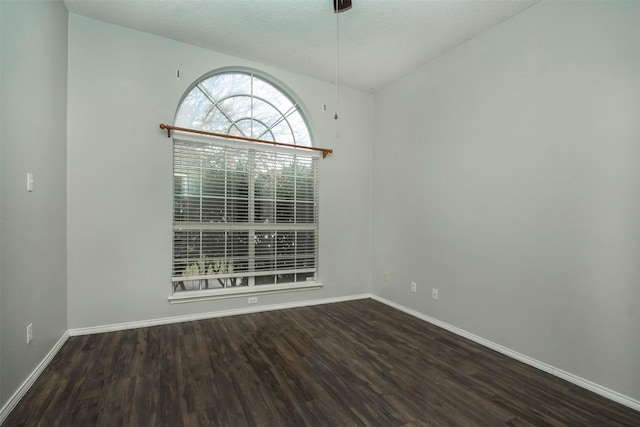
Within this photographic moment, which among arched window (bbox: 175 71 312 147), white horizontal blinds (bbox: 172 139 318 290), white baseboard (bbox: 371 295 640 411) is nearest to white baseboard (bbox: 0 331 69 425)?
white horizontal blinds (bbox: 172 139 318 290)

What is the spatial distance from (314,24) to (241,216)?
2.13 meters

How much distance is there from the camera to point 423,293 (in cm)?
336

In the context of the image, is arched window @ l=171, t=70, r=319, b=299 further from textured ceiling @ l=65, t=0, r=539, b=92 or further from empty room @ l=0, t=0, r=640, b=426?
textured ceiling @ l=65, t=0, r=539, b=92

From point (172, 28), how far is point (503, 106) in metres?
3.23

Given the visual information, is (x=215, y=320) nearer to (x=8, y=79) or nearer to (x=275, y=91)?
(x=8, y=79)

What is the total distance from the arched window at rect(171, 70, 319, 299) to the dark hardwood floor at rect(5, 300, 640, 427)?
72 cm

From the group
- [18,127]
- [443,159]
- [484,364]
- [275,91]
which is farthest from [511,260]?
[18,127]

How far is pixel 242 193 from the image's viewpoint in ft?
11.3

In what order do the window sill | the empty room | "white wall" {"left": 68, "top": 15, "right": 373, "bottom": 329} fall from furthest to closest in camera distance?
the window sill
"white wall" {"left": 68, "top": 15, "right": 373, "bottom": 329}
the empty room

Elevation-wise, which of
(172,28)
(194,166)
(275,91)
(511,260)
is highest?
(172,28)

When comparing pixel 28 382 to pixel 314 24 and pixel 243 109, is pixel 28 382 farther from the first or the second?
pixel 314 24

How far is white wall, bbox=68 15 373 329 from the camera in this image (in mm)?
2729

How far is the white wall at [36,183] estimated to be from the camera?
169 centimetres

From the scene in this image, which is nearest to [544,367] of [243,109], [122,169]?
[243,109]
